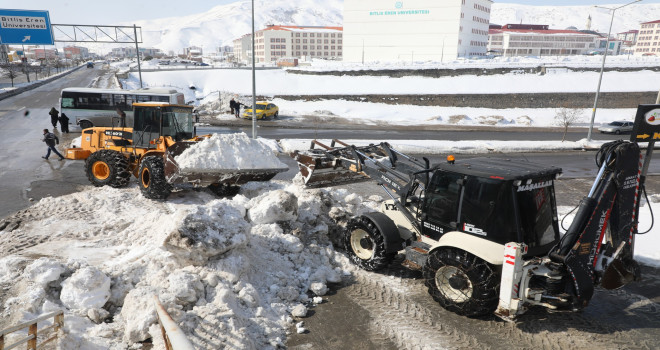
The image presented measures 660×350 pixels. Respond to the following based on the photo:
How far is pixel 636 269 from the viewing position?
5742mm

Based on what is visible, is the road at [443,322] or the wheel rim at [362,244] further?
the wheel rim at [362,244]

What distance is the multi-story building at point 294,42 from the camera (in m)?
110

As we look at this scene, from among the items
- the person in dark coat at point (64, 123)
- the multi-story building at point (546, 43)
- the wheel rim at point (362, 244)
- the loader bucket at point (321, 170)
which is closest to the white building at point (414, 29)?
the multi-story building at point (546, 43)

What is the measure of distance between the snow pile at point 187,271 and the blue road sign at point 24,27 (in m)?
23.1

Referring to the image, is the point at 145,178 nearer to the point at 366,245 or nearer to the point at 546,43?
the point at 366,245

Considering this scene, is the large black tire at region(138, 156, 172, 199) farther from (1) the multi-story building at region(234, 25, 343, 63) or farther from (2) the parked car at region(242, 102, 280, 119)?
(1) the multi-story building at region(234, 25, 343, 63)

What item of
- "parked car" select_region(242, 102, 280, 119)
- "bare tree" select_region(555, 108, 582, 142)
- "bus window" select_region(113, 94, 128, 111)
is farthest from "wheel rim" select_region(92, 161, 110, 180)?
"bare tree" select_region(555, 108, 582, 142)

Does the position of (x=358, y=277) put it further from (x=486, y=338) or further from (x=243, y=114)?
(x=243, y=114)

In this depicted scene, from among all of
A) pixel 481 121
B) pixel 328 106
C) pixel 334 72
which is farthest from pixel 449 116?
pixel 334 72

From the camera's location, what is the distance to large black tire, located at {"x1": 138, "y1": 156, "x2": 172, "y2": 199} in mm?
9633

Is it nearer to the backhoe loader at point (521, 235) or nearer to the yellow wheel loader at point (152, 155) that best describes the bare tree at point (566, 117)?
the backhoe loader at point (521, 235)

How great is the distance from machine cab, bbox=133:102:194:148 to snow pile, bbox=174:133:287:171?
1.90m

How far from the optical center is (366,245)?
22.6 feet

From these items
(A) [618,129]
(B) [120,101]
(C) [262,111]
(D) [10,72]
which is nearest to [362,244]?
(B) [120,101]
